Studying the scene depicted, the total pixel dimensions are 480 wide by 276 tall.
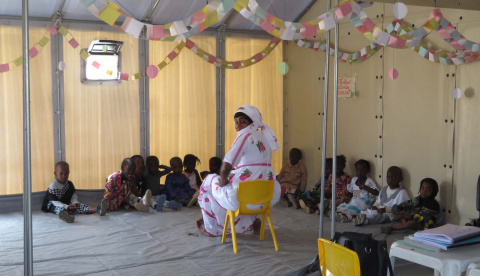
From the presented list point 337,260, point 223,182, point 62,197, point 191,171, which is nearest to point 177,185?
point 191,171

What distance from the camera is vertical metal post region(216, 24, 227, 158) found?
8219 millimetres

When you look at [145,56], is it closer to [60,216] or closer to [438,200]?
Answer: [60,216]

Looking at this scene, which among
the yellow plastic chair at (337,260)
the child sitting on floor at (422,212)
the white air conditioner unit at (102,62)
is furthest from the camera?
the white air conditioner unit at (102,62)

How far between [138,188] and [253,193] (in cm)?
285

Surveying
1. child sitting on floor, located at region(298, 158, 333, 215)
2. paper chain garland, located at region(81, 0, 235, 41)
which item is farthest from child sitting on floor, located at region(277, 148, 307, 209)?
paper chain garland, located at region(81, 0, 235, 41)

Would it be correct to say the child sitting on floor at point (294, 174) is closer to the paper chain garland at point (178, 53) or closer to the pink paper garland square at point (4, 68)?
the paper chain garland at point (178, 53)

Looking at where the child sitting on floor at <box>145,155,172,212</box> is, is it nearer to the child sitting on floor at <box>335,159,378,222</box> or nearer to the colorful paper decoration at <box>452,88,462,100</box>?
the child sitting on floor at <box>335,159,378,222</box>

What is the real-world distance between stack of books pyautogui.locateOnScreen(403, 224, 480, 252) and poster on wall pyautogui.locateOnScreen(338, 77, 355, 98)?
4327mm

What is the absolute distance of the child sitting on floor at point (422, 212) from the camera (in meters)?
5.89

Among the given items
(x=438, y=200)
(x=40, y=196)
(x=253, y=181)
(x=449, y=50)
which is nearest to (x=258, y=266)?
(x=253, y=181)

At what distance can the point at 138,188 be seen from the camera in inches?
295

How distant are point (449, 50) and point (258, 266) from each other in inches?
129

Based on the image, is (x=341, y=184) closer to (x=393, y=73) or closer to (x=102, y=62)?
(x=393, y=73)

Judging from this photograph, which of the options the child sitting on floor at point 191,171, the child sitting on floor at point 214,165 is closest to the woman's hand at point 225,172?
the child sitting on floor at point 191,171
